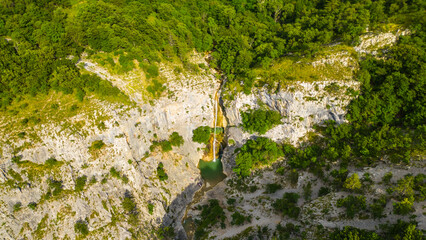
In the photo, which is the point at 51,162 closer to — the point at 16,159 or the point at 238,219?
the point at 16,159

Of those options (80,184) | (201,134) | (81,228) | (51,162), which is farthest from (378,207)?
(51,162)

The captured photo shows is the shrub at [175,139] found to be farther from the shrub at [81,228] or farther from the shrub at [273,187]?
the shrub at [81,228]

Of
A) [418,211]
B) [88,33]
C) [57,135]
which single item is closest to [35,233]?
[57,135]

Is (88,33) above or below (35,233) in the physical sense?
above

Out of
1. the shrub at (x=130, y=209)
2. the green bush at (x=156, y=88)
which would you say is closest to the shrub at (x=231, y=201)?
the shrub at (x=130, y=209)

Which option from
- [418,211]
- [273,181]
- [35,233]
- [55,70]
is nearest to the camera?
[418,211]

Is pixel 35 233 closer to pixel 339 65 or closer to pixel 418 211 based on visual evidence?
pixel 418 211

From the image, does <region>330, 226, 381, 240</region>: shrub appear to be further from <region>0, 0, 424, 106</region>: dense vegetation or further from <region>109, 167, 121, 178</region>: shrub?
<region>109, 167, 121, 178</region>: shrub
